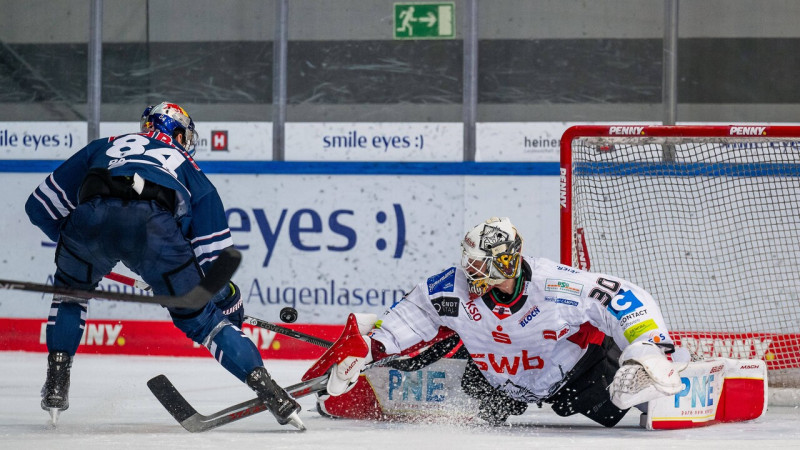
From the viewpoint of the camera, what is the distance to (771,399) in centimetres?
411

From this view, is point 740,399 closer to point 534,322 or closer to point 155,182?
point 534,322

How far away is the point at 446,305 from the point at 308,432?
55cm

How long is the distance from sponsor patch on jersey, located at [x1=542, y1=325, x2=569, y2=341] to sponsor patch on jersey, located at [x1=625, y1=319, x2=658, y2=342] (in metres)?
0.20

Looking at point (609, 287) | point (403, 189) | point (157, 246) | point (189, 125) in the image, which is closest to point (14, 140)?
point (403, 189)

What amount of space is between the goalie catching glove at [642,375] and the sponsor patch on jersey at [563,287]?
25 cm

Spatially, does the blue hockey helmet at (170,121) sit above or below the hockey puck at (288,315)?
above

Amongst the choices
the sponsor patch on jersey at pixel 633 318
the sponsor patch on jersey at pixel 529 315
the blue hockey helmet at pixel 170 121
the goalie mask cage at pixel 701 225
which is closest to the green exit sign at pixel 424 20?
the goalie mask cage at pixel 701 225

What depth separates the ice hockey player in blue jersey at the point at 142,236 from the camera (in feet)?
10.3

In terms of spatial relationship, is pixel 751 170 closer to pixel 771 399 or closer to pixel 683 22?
pixel 771 399

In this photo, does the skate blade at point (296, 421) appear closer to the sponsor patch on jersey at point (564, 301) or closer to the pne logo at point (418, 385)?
the pne logo at point (418, 385)

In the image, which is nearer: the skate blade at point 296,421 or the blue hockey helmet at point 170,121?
the skate blade at point 296,421

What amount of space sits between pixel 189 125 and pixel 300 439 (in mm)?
1135

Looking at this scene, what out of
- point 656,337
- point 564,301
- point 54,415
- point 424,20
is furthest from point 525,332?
point 424,20

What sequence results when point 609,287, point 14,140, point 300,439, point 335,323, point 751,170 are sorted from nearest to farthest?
point 300,439 < point 609,287 < point 751,170 < point 335,323 < point 14,140
